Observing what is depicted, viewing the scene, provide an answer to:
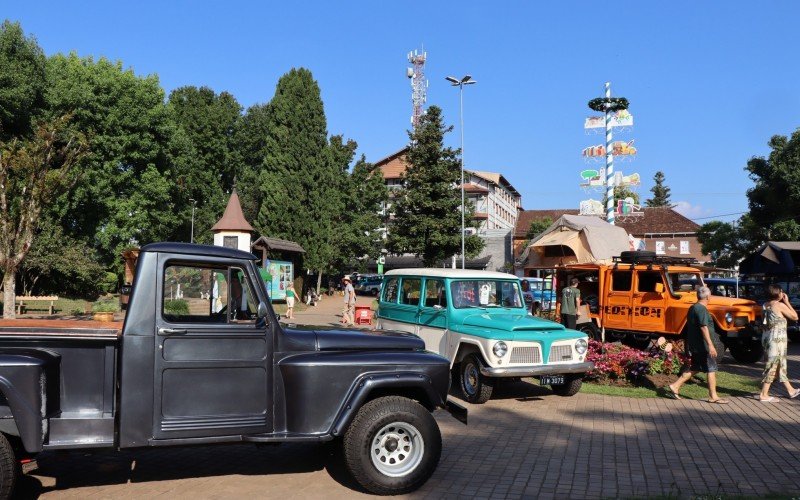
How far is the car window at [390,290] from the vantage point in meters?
11.7

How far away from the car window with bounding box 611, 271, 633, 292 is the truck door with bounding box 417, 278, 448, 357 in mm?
5668

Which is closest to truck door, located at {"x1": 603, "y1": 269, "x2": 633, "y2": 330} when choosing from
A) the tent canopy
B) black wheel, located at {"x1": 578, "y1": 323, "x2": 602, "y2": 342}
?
black wheel, located at {"x1": 578, "y1": 323, "x2": 602, "y2": 342}

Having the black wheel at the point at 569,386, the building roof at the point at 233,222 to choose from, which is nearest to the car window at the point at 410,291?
the black wheel at the point at 569,386

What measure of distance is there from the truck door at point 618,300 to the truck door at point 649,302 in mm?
172

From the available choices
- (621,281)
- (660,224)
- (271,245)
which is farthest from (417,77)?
(621,281)

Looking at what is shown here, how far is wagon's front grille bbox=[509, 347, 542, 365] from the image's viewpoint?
8969 mm

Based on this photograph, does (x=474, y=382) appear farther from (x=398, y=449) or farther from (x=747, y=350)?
A: (x=747, y=350)

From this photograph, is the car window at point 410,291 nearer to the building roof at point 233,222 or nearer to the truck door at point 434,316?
the truck door at point 434,316

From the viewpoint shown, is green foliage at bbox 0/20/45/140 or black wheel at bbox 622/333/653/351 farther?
green foliage at bbox 0/20/45/140

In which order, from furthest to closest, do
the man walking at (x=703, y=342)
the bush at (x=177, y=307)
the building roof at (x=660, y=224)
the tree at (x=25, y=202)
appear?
the building roof at (x=660, y=224) < the tree at (x=25, y=202) < the man walking at (x=703, y=342) < the bush at (x=177, y=307)

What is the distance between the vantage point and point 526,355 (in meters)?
9.06

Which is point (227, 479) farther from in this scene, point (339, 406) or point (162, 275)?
point (162, 275)

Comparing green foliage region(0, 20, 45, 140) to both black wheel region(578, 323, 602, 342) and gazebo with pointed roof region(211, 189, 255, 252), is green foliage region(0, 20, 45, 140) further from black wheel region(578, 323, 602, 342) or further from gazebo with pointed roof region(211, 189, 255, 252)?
black wheel region(578, 323, 602, 342)

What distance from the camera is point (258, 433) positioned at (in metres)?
5.04
